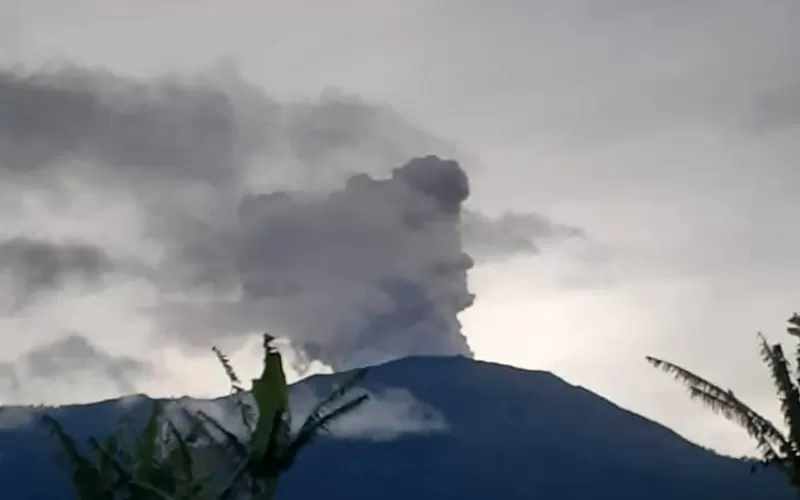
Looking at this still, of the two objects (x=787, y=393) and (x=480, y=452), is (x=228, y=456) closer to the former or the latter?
(x=787, y=393)

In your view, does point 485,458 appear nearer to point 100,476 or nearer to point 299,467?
point 299,467

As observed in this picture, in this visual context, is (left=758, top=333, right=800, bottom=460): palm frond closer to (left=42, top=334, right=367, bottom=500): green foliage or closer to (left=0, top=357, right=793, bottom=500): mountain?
(left=42, top=334, right=367, bottom=500): green foliage

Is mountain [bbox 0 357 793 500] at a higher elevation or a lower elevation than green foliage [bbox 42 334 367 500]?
higher

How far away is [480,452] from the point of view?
17062cm

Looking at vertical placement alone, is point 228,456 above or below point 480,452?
below

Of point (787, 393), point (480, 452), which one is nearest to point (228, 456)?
point (787, 393)

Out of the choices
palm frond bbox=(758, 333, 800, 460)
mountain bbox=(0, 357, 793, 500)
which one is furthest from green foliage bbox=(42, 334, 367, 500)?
mountain bbox=(0, 357, 793, 500)

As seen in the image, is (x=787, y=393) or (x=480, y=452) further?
(x=480, y=452)

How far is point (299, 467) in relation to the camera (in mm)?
163750

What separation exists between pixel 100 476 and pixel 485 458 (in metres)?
147

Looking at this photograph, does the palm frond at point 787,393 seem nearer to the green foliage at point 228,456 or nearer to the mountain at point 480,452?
the green foliage at point 228,456

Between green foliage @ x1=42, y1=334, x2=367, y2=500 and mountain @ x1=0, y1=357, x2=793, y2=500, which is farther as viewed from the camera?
mountain @ x1=0, y1=357, x2=793, y2=500

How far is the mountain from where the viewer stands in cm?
15450

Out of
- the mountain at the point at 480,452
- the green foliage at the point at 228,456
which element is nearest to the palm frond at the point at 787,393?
the green foliage at the point at 228,456
